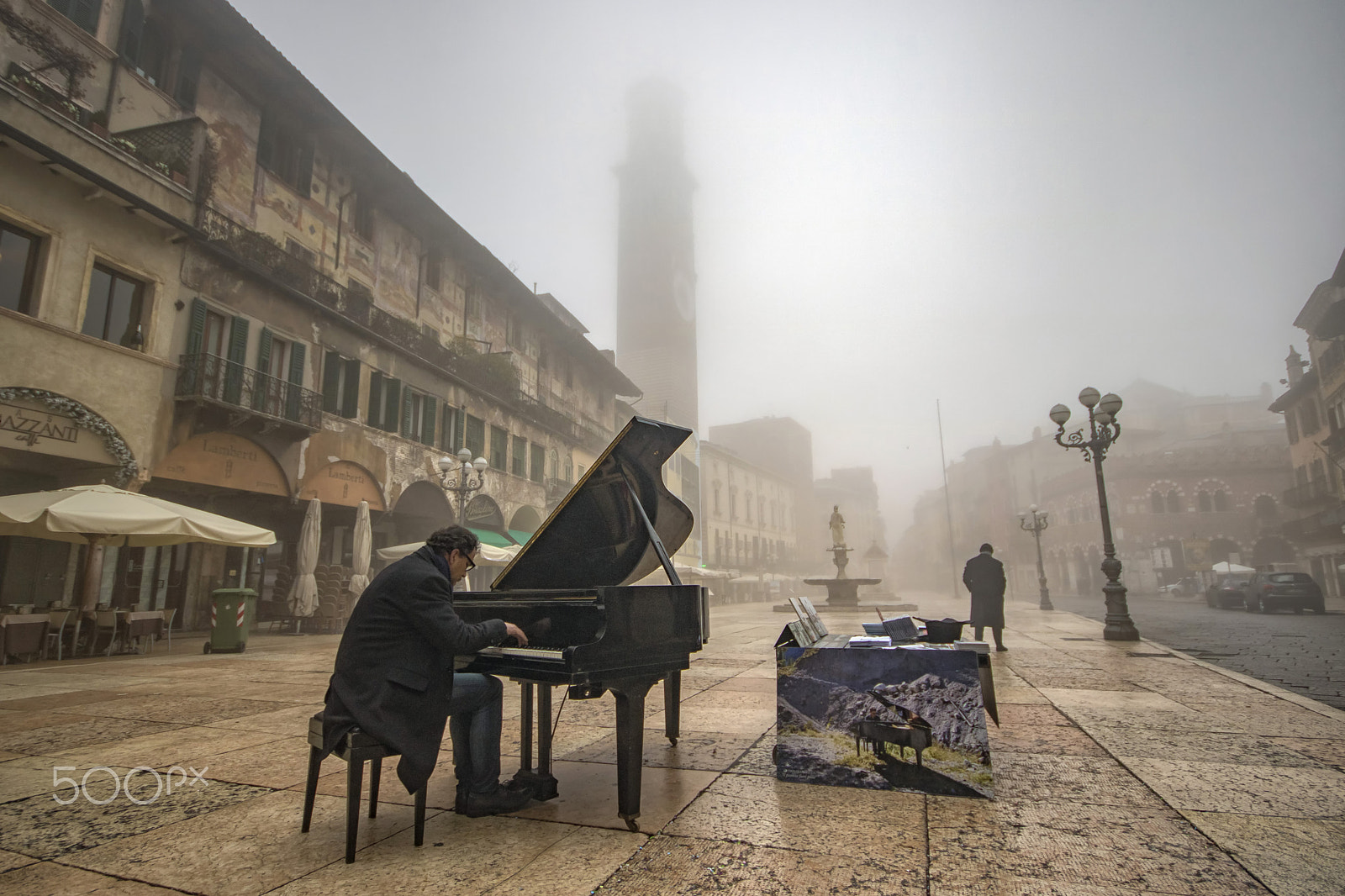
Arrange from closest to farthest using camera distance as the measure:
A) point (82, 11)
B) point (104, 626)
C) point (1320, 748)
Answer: point (1320, 748) → point (104, 626) → point (82, 11)

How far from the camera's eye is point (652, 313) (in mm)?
65750

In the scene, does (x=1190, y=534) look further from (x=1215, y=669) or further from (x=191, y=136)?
(x=191, y=136)

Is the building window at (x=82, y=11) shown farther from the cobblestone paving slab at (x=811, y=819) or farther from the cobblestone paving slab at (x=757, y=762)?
the cobblestone paving slab at (x=811, y=819)

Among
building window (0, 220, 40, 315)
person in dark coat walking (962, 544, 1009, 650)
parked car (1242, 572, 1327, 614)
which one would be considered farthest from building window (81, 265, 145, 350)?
parked car (1242, 572, 1327, 614)

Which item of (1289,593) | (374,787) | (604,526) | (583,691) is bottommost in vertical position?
(374,787)

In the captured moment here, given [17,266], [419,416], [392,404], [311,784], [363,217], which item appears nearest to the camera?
[311,784]

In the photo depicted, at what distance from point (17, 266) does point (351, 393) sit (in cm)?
724

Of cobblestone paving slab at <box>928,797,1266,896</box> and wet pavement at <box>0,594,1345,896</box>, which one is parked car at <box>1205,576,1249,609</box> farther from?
cobblestone paving slab at <box>928,797,1266,896</box>

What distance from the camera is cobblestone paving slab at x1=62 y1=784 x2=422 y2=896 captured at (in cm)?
251

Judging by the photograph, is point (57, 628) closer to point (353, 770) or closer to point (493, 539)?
point (493, 539)

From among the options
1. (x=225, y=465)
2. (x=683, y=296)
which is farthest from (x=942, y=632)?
(x=683, y=296)

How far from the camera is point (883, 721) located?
142 inches

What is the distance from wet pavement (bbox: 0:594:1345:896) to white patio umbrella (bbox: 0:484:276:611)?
407 centimetres

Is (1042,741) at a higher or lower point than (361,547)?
lower
